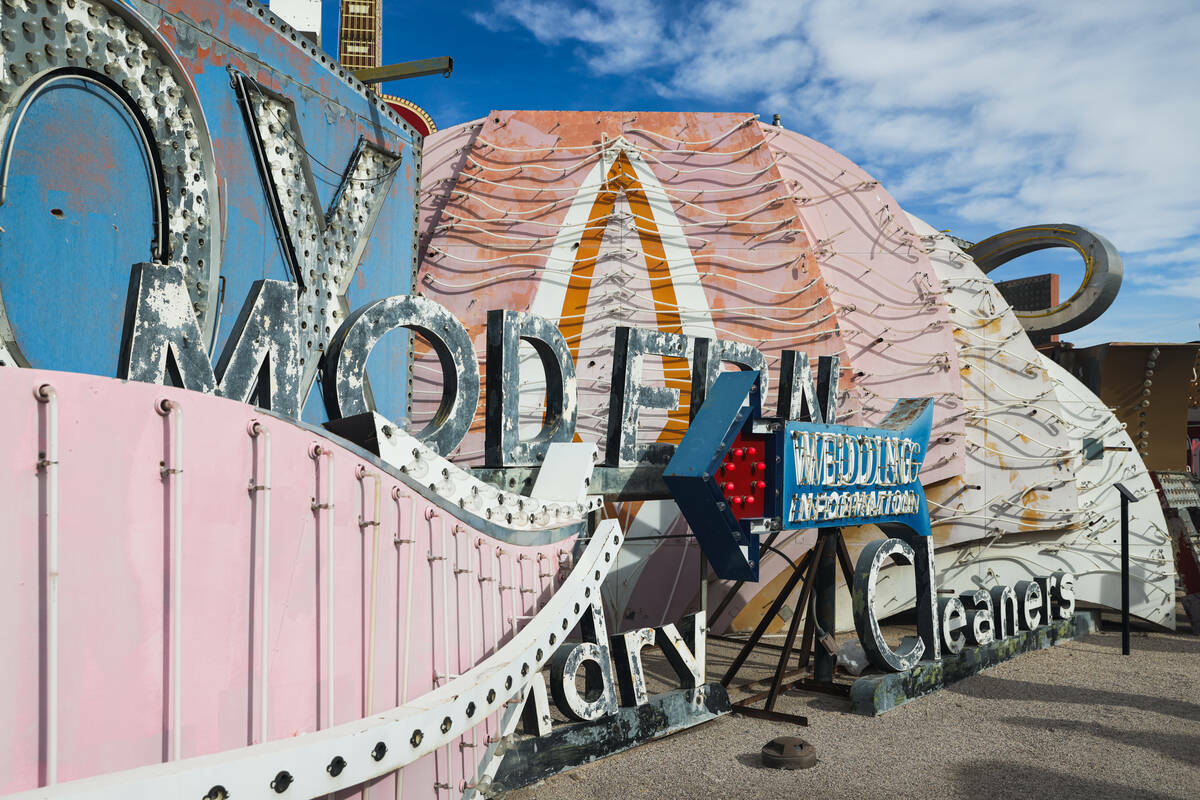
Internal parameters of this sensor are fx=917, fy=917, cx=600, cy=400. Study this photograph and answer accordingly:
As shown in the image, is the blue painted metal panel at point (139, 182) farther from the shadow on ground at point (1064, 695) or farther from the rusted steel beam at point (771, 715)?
the shadow on ground at point (1064, 695)

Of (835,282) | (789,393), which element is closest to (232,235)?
(789,393)

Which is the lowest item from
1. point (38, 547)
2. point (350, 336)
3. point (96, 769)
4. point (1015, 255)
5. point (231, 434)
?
point (96, 769)

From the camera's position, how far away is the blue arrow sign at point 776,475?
21.5ft

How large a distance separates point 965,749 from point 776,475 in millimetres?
2444

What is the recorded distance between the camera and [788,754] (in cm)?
629

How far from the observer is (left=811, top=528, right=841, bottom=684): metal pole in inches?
315

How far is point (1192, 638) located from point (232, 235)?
40.0 ft

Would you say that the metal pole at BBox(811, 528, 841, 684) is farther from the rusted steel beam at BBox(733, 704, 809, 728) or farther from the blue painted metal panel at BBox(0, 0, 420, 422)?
the blue painted metal panel at BBox(0, 0, 420, 422)

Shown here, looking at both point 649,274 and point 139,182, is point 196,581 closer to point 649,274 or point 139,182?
point 139,182

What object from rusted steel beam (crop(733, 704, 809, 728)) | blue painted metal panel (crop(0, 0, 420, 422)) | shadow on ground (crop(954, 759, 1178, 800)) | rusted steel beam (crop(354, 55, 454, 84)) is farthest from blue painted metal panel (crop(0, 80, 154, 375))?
shadow on ground (crop(954, 759, 1178, 800))

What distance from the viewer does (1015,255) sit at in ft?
50.5

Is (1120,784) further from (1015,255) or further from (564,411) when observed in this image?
(1015,255)

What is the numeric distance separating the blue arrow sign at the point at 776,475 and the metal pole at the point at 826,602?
1.05 feet

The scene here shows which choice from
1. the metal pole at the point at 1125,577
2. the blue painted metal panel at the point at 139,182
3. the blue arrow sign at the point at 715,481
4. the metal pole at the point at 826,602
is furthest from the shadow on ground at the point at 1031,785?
the blue painted metal panel at the point at 139,182
